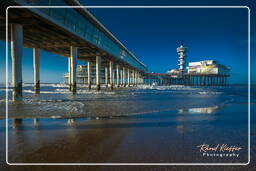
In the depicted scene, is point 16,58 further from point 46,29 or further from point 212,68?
point 212,68

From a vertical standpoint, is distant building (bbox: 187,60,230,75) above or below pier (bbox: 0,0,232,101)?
above

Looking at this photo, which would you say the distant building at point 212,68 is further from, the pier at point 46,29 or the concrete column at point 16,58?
the concrete column at point 16,58

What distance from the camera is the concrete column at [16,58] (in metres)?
12.2

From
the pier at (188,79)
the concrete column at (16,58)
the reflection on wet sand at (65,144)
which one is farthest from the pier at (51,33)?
the pier at (188,79)

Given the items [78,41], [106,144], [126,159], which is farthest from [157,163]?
[78,41]

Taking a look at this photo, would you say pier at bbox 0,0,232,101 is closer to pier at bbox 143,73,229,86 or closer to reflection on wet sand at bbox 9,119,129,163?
reflection on wet sand at bbox 9,119,129,163

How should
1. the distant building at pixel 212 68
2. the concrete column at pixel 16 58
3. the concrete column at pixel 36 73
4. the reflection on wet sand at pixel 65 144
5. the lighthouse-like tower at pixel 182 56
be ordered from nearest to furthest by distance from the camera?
the reflection on wet sand at pixel 65 144 → the concrete column at pixel 16 58 → the concrete column at pixel 36 73 → the distant building at pixel 212 68 → the lighthouse-like tower at pixel 182 56

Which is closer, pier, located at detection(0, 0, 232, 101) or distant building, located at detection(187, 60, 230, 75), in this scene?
pier, located at detection(0, 0, 232, 101)

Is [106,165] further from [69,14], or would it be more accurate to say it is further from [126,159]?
[69,14]

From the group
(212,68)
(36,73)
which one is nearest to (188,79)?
(212,68)

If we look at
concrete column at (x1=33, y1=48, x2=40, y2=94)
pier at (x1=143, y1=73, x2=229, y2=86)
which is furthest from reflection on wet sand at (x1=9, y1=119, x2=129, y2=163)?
pier at (x1=143, y1=73, x2=229, y2=86)

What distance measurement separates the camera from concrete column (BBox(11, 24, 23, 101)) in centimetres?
1220

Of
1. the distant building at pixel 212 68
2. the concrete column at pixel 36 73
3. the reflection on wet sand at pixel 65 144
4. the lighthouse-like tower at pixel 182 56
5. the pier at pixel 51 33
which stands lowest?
the reflection on wet sand at pixel 65 144

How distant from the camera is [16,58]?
12250 millimetres
